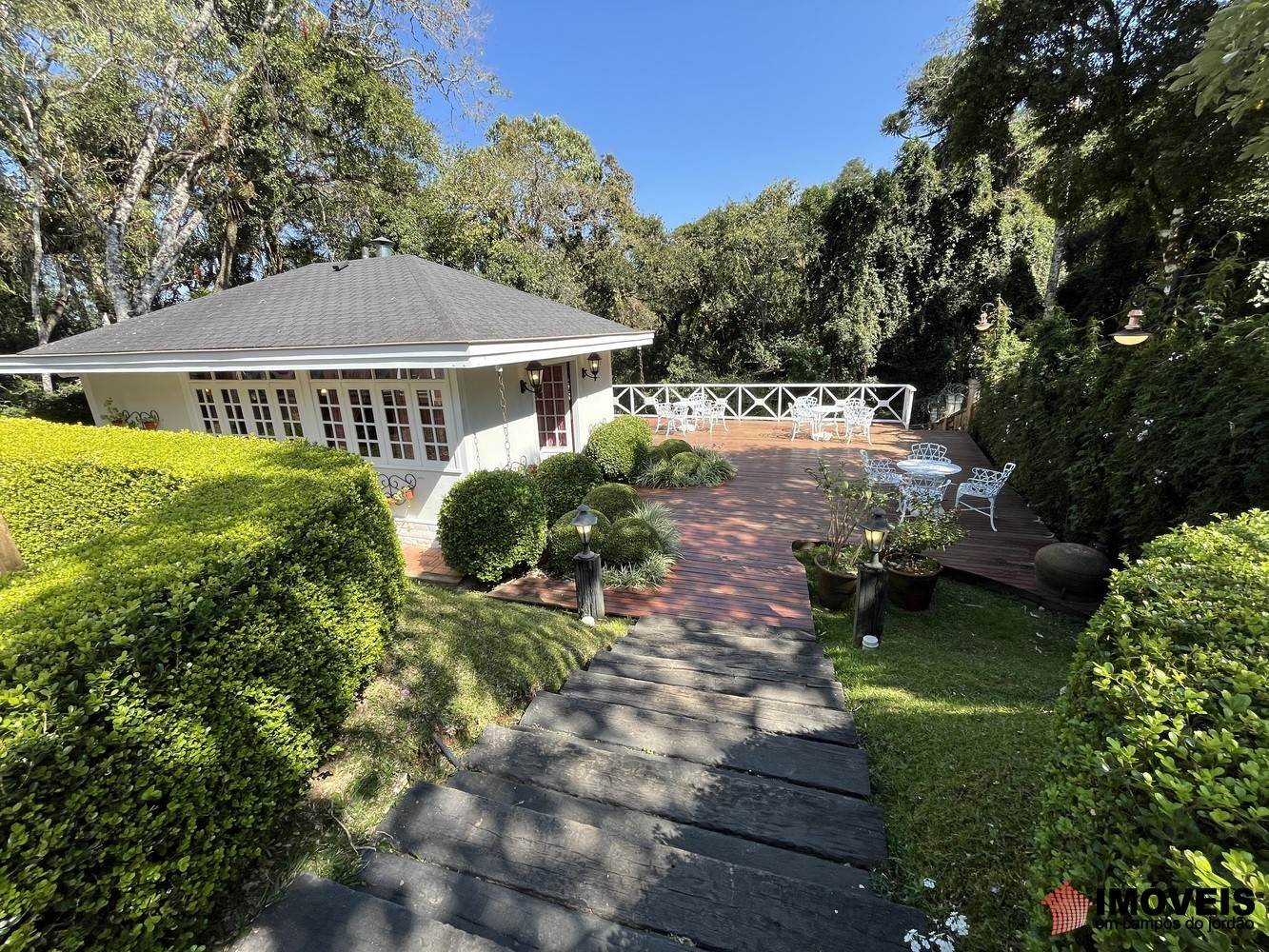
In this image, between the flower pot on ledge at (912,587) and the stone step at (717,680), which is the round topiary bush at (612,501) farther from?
the flower pot on ledge at (912,587)

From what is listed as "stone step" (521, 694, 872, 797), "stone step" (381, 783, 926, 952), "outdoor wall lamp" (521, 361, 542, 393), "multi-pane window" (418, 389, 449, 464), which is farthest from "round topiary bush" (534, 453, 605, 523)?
"stone step" (381, 783, 926, 952)

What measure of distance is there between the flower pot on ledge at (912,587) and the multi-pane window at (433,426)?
546 cm

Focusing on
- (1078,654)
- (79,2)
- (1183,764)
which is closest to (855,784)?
(1078,654)

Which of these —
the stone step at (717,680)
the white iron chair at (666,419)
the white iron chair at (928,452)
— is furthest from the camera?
the white iron chair at (666,419)

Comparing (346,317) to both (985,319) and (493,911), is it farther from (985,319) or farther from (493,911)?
(985,319)

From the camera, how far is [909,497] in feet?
20.6

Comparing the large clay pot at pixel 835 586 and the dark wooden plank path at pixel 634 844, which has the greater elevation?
the dark wooden plank path at pixel 634 844

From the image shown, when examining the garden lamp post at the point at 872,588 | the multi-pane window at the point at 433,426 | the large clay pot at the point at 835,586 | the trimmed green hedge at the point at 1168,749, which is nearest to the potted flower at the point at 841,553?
the large clay pot at the point at 835,586

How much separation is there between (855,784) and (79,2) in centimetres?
1506

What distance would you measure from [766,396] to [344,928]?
13803 millimetres

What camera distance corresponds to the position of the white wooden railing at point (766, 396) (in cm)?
1301

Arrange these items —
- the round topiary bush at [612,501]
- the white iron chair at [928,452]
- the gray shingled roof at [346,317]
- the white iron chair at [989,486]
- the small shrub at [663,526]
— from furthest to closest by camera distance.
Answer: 1. the white iron chair at [928,452]
2. the white iron chair at [989,486]
3. the gray shingled roof at [346,317]
4. the round topiary bush at [612,501]
5. the small shrub at [663,526]

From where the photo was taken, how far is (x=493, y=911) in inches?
69.6

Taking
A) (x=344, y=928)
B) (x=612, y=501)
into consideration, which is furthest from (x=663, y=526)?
(x=344, y=928)
